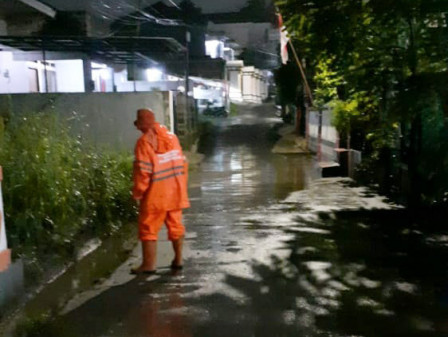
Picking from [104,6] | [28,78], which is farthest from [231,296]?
[104,6]

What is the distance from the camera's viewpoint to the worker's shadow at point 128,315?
388 centimetres

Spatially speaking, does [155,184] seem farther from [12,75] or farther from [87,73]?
[87,73]

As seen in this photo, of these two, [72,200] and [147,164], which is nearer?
[147,164]

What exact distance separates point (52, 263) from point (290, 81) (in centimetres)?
2330

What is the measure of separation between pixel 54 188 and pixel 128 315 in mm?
2076

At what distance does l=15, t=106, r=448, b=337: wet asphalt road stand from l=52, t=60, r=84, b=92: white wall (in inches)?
449

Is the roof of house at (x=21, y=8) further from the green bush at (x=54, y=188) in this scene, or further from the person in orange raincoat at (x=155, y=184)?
the person in orange raincoat at (x=155, y=184)

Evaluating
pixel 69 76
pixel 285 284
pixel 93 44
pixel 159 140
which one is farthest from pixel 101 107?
pixel 69 76

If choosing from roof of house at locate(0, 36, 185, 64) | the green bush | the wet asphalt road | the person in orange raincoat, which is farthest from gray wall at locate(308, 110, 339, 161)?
the person in orange raincoat

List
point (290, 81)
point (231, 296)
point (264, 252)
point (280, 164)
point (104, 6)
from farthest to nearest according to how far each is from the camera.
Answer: point (290, 81) < point (104, 6) < point (280, 164) < point (264, 252) < point (231, 296)

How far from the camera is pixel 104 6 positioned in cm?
2138

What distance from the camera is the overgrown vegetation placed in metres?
6.50

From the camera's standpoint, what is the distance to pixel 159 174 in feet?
16.6

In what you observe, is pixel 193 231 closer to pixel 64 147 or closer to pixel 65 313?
pixel 64 147
